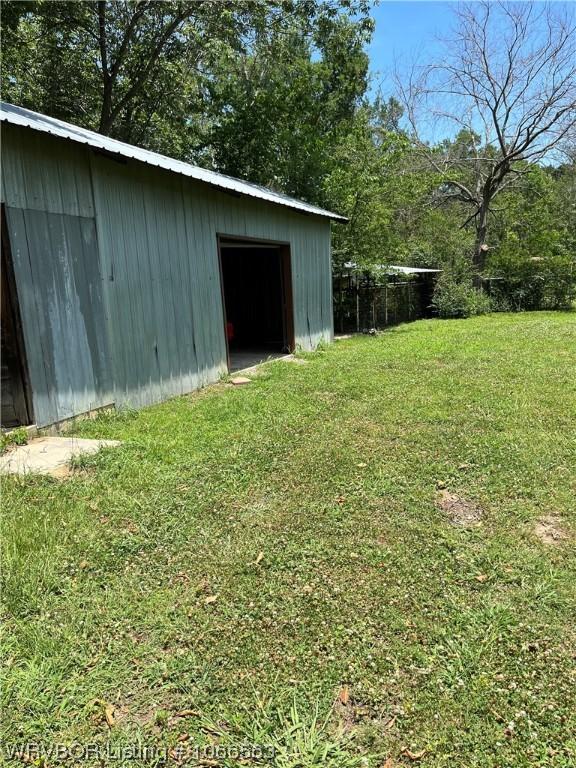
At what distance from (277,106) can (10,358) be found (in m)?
13.6

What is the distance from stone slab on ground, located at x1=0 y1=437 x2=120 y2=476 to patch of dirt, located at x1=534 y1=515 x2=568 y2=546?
332cm

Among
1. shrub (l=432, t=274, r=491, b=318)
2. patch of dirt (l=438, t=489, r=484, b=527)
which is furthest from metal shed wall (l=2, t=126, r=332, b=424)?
shrub (l=432, t=274, r=491, b=318)

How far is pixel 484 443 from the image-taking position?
13.9 feet

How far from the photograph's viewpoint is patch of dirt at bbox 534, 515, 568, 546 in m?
2.81

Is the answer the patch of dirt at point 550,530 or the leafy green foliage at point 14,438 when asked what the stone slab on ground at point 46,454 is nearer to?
→ the leafy green foliage at point 14,438

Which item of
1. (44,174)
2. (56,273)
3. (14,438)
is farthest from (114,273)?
(14,438)

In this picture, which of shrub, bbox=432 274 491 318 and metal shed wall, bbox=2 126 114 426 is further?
shrub, bbox=432 274 491 318

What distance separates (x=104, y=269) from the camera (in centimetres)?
531

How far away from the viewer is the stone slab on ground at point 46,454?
3.75 meters

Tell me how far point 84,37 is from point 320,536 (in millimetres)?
16427

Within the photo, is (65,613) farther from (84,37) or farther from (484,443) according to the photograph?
(84,37)

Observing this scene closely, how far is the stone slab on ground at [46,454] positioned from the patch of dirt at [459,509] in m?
2.80

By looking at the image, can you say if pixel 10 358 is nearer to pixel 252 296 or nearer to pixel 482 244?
pixel 252 296

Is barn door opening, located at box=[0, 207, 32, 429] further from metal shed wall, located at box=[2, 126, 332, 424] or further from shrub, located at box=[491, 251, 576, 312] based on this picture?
shrub, located at box=[491, 251, 576, 312]
